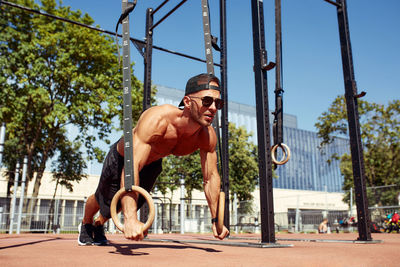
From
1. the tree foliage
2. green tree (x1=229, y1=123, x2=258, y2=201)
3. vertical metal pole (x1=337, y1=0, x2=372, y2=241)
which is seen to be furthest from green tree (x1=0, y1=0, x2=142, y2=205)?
vertical metal pole (x1=337, y1=0, x2=372, y2=241)

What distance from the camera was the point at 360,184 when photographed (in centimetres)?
576

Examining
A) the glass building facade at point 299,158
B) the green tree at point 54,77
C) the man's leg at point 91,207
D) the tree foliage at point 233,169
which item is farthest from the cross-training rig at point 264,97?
the glass building facade at point 299,158

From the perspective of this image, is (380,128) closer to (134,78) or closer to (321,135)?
(321,135)

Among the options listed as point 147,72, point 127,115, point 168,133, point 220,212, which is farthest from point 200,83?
point 147,72

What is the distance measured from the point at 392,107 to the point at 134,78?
1421cm

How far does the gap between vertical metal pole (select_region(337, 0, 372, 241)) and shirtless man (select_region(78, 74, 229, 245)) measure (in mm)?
3177

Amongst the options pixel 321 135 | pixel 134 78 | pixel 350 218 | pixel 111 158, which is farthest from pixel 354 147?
pixel 321 135

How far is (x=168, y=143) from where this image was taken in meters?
3.51

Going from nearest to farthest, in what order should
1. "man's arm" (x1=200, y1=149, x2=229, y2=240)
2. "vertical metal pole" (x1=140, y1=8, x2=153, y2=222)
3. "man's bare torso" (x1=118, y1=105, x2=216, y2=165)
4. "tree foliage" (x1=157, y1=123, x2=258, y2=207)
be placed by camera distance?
"man's bare torso" (x1=118, y1=105, x2=216, y2=165), "man's arm" (x1=200, y1=149, x2=229, y2=240), "vertical metal pole" (x1=140, y1=8, x2=153, y2=222), "tree foliage" (x1=157, y1=123, x2=258, y2=207)

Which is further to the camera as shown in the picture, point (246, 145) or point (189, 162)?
point (246, 145)

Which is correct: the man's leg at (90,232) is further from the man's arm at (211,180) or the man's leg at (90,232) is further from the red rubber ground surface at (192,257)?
the man's arm at (211,180)

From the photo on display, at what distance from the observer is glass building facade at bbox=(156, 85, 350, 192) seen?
213 feet

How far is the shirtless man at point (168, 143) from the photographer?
3135 mm

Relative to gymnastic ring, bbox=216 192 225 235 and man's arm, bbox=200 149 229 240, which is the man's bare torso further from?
gymnastic ring, bbox=216 192 225 235
